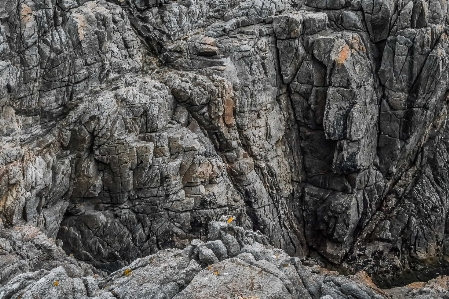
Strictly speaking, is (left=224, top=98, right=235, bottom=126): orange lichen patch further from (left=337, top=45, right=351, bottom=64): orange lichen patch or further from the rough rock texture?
the rough rock texture

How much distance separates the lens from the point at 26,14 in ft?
115

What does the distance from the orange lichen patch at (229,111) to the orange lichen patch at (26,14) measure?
17.3 metres

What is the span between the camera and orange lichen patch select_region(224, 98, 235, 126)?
42.7 meters

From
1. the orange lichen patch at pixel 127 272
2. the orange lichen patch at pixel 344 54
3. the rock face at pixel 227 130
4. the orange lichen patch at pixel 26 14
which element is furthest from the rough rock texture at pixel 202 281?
the orange lichen patch at pixel 344 54

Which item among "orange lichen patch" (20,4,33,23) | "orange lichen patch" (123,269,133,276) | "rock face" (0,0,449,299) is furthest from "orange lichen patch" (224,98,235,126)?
"orange lichen patch" (123,269,133,276)

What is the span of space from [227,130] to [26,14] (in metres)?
19.1

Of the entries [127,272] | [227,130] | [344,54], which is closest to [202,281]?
[127,272]

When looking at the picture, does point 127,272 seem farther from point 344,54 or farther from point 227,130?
point 344,54

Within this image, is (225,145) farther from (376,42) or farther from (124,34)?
(376,42)

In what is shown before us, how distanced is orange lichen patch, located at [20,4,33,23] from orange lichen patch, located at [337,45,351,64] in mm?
26699

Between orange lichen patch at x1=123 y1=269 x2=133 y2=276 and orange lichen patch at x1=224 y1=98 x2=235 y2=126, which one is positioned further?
orange lichen patch at x1=224 y1=98 x2=235 y2=126

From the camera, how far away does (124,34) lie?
136 feet

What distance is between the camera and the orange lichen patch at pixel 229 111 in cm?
4269

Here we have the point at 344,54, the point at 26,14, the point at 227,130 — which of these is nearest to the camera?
the point at 26,14
